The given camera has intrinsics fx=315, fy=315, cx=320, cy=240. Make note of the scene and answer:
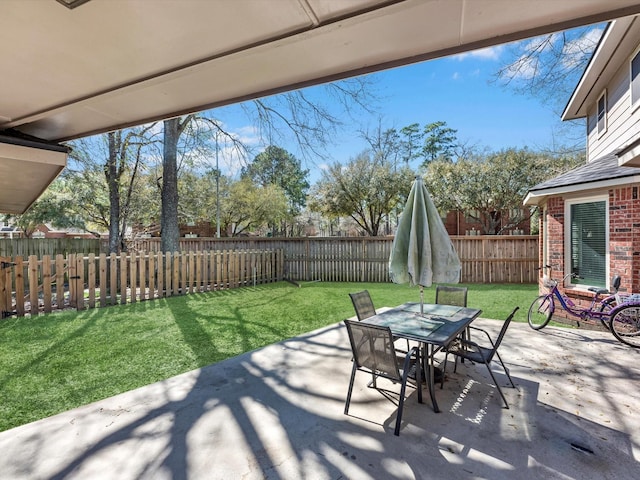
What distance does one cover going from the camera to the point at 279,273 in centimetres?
1146

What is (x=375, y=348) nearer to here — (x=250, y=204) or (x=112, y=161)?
(x=112, y=161)

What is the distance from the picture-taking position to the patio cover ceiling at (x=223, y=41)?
105cm

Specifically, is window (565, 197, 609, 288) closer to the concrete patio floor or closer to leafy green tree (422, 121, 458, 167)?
the concrete patio floor

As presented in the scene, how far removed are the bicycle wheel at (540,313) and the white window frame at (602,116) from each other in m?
4.62

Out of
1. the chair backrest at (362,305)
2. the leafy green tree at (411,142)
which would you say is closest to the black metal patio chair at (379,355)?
the chair backrest at (362,305)

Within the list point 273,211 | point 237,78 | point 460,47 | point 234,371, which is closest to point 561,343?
point 234,371

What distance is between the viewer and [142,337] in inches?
202

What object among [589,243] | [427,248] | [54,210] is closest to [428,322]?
[427,248]

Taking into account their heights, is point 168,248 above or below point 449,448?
above

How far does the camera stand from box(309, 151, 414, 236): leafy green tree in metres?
15.0

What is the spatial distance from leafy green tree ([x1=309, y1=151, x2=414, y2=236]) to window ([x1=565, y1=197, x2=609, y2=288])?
29.2 feet

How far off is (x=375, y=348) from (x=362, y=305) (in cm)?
147

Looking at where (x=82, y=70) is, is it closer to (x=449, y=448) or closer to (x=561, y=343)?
(x=449, y=448)

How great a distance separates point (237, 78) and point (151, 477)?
2.66m
